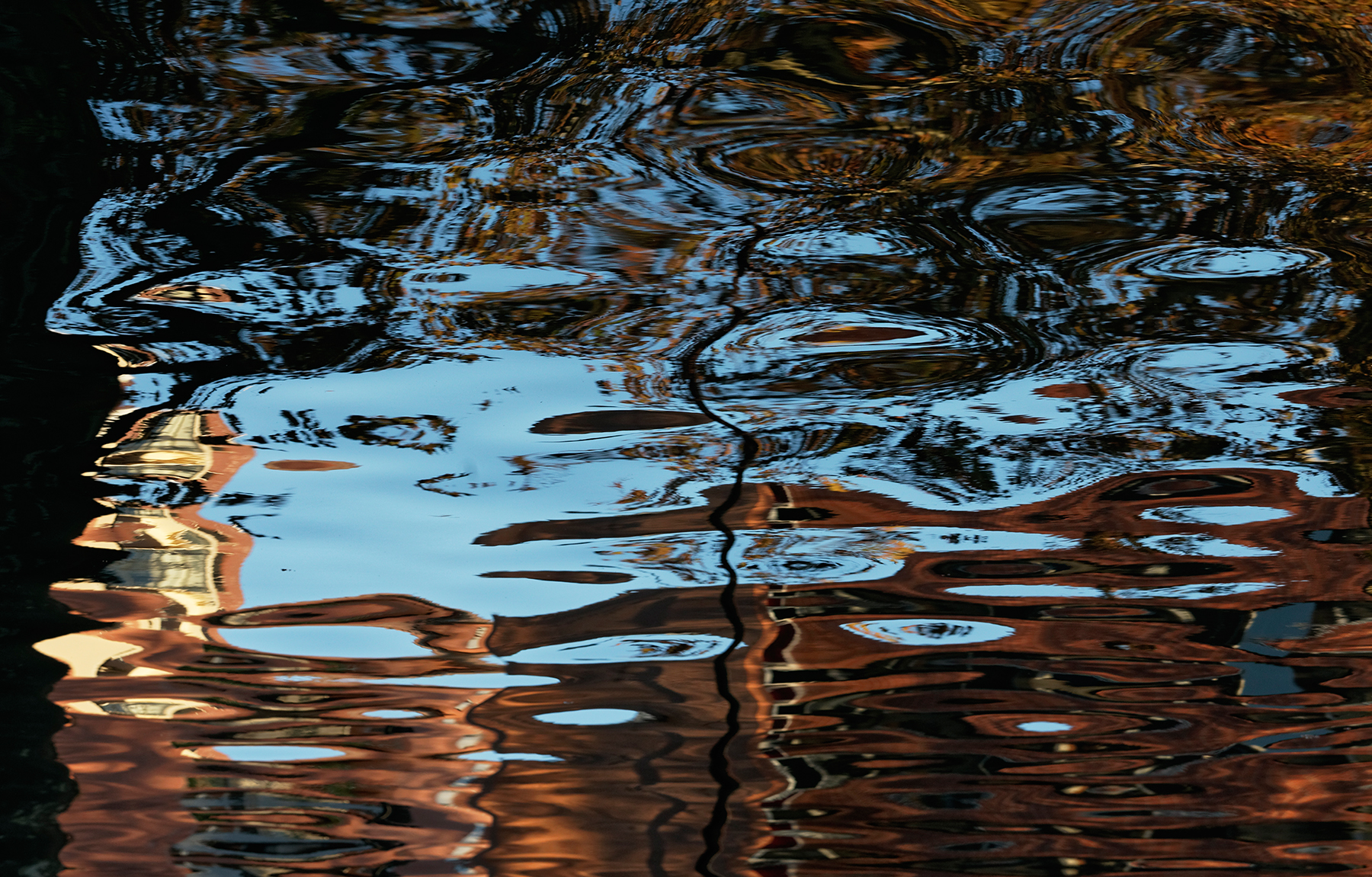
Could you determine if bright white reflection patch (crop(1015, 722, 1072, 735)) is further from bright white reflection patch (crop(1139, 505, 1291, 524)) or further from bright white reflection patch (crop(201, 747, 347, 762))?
bright white reflection patch (crop(201, 747, 347, 762))

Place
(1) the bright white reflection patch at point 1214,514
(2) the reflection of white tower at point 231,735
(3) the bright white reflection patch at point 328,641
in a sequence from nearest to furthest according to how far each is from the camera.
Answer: (2) the reflection of white tower at point 231,735
(3) the bright white reflection patch at point 328,641
(1) the bright white reflection patch at point 1214,514

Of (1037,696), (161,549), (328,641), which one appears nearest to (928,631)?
(1037,696)

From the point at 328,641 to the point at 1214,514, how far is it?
2.30 feet

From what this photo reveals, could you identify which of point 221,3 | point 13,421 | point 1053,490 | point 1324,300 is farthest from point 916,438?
point 221,3

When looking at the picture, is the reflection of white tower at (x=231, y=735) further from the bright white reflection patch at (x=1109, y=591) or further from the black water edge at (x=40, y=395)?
the bright white reflection patch at (x=1109, y=591)

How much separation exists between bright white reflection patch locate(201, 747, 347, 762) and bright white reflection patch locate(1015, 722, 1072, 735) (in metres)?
0.45

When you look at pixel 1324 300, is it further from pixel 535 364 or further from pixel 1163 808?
pixel 535 364

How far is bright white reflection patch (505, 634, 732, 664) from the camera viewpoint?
0.78 meters

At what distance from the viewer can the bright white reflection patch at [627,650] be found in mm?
777

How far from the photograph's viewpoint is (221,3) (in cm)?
121

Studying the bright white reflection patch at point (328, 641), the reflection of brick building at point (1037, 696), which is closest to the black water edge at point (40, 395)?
the bright white reflection patch at point (328, 641)

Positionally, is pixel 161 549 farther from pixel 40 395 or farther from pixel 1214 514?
pixel 1214 514

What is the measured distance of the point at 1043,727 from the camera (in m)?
0.73

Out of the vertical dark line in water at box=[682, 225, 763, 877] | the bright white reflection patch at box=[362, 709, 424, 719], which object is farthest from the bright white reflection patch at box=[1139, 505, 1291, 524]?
the bright white reflection patch at box=[362, 709, 424, 719]
